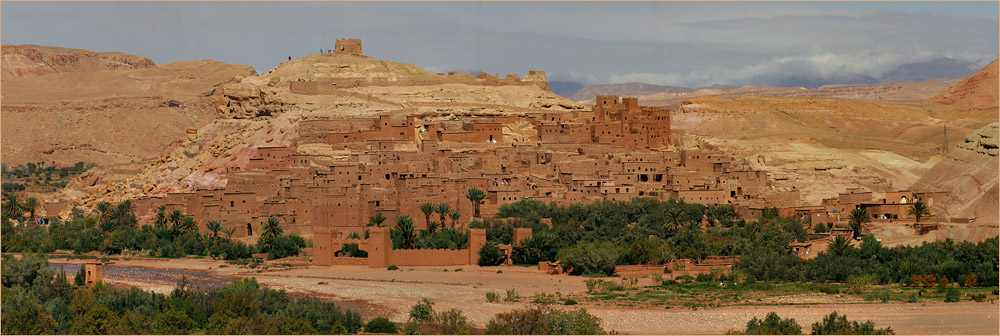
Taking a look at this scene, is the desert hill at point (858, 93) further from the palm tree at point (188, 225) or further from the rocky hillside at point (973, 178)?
the palm tree at point (188, 225)

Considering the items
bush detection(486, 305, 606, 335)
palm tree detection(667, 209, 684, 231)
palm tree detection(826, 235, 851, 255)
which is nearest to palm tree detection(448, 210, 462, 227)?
palm tree detection(667, 209, 684, 231)

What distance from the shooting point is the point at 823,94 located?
156125 millimetres

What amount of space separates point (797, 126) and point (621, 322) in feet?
175

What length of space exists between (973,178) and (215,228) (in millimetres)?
24504

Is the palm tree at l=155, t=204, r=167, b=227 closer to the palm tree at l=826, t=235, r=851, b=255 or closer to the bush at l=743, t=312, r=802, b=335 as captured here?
the palm tree at l=826, t=235, r=851, b=255

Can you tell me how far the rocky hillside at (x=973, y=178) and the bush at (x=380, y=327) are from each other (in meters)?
20.2

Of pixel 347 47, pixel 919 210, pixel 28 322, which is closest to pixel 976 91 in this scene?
pixel 347 47

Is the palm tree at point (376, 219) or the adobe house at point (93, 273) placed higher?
the palm tree at point (376, 219)

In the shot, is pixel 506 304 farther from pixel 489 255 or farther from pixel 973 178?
pixel 973 178

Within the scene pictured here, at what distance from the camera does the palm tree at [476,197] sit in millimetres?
50781

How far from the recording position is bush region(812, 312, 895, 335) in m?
33.2

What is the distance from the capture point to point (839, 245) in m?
45.1

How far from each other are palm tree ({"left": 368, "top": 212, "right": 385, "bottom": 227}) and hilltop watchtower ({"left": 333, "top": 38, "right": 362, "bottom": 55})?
2210 centimetres

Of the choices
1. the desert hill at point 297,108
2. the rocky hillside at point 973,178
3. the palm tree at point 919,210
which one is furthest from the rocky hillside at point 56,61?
the palm tree at point 919,210
